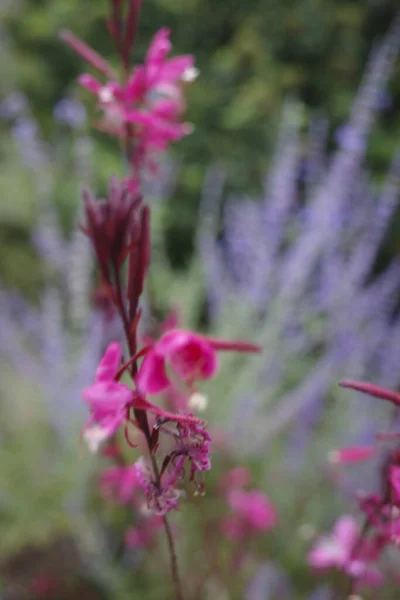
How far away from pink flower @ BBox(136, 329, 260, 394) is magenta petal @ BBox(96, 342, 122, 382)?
14mm

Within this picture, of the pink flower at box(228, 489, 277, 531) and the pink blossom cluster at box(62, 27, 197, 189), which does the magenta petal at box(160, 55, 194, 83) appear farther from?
the pink flower at box(228, 489, 277, 531)

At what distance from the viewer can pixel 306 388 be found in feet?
3.82

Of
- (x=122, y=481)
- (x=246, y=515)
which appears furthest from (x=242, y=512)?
(x=122, y=481)

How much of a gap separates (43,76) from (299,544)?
214 centimetres

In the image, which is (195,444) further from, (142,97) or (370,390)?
(142,97)

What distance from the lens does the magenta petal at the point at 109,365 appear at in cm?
29

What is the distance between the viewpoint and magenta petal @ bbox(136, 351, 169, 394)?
29cm

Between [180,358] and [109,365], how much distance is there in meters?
0.05

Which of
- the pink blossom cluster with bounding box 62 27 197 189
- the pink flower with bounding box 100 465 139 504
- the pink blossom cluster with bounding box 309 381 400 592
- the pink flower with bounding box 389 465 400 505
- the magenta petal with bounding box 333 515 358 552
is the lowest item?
the pink flower with bounding box 100 465 139 504

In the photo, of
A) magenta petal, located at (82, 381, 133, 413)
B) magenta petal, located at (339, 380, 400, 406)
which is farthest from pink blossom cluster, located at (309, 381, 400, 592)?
magenta petal, located at (82, 381, 133, 413)

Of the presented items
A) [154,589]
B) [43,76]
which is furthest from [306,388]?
[43,76]

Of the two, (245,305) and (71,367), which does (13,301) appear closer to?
(71,367)

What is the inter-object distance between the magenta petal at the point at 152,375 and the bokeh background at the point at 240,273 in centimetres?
24

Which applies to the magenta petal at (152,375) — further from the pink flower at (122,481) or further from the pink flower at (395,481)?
the pink flower at (122,481)
